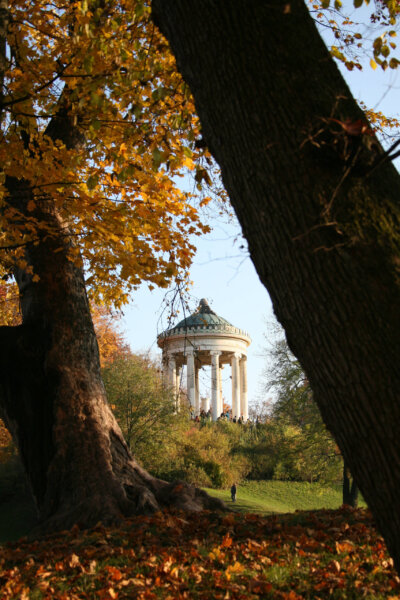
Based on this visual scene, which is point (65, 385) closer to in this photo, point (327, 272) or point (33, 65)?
point (33, 65)

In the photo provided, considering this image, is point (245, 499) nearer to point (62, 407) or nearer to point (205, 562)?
point (62, 407)

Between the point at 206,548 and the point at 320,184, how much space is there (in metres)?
3.74

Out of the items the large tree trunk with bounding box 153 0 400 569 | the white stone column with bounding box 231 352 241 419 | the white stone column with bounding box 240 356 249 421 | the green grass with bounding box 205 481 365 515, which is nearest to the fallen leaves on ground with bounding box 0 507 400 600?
the large tree trunk with bounding box 153 0 400 569

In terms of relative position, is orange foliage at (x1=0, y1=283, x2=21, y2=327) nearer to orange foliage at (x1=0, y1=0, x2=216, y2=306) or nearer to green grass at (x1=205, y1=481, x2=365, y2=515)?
orange foliage at (x1=0, y1=0, x2=216, y2=306)

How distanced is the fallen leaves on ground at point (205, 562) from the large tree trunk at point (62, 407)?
42.6 inches

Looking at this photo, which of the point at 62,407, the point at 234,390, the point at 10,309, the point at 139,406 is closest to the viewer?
the point at 62,407

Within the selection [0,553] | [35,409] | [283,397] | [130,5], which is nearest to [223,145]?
[0,553]

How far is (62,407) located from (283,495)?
70.8 feet

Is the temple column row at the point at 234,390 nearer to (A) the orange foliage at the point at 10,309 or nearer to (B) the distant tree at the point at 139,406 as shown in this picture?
(B) the distant tree at the point at 139,406

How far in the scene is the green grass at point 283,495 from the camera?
78.2 feet

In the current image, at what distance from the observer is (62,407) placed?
754 centimetres

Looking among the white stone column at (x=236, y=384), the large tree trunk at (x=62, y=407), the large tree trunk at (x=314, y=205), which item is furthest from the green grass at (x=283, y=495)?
the white stone column at (x=236, y=384)

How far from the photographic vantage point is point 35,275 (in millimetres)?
8055

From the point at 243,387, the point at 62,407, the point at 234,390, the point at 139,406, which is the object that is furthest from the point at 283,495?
the point at 243,387
